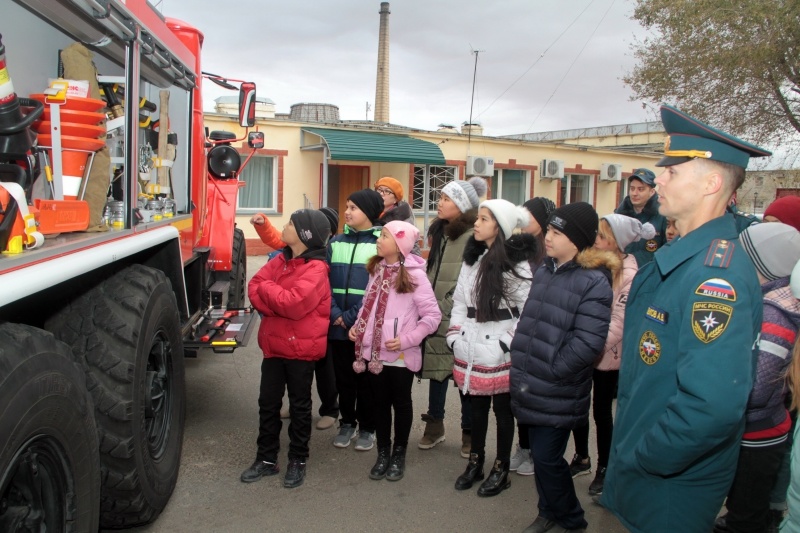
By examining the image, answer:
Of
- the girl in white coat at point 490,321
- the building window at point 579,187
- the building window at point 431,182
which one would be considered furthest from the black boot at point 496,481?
the building window at point 579,187

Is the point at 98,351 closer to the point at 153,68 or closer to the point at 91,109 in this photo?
the point at 91,109

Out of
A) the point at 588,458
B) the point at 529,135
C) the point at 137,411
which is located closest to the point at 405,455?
the point at 588,458

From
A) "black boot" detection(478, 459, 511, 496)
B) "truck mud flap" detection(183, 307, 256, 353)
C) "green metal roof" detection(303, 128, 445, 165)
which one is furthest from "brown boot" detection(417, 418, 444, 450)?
"green metal roof" detection(303, 128, 445, 165)

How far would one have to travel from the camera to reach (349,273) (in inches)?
170

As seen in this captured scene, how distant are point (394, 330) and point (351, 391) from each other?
0.84 metres

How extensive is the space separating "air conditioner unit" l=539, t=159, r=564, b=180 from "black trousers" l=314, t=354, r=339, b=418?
17.2 m

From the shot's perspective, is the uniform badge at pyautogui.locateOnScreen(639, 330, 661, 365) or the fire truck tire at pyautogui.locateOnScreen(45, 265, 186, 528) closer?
the uniform badge at pyautogui.locateOnScreen(639, 330, 661, 365)

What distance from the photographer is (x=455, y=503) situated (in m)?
3.68

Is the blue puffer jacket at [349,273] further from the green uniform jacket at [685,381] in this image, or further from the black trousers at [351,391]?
the green uniform jacket at [685,381]

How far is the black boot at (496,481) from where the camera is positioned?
3766mm

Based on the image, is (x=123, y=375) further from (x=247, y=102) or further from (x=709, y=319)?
(x=247, y=102)

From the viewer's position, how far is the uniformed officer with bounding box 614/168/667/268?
5500 millimetres

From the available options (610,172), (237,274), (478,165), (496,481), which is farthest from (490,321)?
(610,172)

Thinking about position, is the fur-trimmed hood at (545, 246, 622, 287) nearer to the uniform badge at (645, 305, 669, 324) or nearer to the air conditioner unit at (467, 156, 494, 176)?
the uniform badge at (645, 305, 669, 324)
